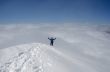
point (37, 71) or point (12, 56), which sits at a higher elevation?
point (12, 56)

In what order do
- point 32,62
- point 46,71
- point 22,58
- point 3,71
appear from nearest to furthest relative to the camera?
point 46,71, point 3,71, point 32,62, point 22,58

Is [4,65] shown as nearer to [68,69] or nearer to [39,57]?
[39,57]

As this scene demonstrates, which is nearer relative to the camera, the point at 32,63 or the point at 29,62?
the point at 32,63

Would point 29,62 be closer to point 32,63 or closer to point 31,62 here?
point 31,62

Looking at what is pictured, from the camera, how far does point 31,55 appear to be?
78.0 feet

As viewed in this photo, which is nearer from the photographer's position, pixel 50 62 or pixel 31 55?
pixel 50 62

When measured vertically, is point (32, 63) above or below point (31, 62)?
below

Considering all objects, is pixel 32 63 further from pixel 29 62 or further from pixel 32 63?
pixel 29 62

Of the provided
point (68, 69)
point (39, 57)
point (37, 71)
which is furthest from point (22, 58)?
point (68, 69)

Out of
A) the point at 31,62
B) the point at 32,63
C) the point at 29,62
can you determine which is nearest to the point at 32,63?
the point at 32,63

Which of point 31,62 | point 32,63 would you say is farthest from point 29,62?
point 32,63

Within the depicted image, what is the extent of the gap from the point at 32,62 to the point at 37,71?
2724 millimetres

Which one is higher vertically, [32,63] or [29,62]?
[29,62]

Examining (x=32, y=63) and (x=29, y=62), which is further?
(x=29, y=62)
